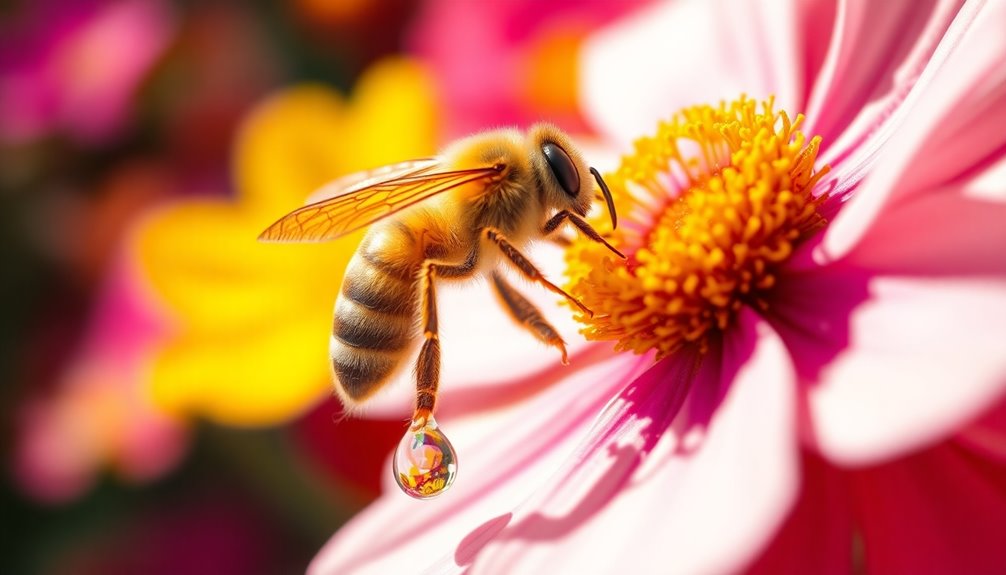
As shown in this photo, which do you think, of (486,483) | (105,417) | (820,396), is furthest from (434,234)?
(105,417)

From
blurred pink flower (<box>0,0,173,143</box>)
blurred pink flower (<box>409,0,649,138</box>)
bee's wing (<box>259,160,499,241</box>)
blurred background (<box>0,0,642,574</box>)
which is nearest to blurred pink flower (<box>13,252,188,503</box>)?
blurred background (<box>0,0,642,574</box>)

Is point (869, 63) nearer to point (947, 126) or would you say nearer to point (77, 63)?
point (947, 126)

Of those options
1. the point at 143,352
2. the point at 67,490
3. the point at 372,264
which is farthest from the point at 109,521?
the point at 372,264

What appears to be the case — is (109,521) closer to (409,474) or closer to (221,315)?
→ (221,315)

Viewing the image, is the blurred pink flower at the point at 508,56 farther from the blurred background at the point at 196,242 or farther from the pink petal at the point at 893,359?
the pink petal at the point at 893,359

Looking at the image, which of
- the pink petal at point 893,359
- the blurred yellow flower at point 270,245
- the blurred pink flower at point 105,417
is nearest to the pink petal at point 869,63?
the pink petal at point 893,359

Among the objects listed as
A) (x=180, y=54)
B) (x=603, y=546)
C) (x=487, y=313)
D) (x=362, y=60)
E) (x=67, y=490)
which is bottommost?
(x=603, y=546)

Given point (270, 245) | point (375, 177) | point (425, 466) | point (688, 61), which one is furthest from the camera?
point (270, 245)
